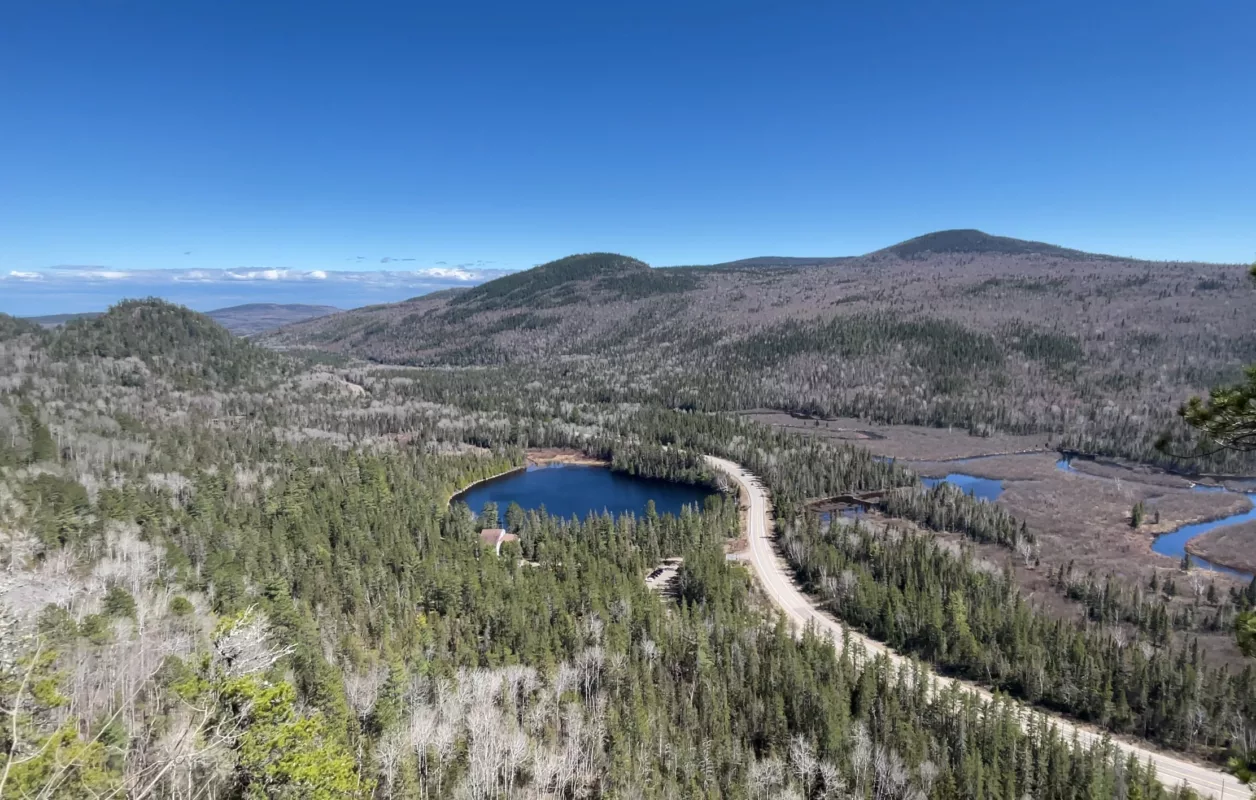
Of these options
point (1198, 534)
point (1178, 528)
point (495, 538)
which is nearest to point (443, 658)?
point (495, 538)

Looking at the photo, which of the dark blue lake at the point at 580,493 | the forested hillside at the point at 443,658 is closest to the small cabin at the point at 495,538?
the forested hillside at the point at 443,658

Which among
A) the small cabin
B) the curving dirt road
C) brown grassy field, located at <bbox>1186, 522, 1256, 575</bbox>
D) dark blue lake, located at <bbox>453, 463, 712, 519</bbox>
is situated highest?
brown grassy field, located at <bbox>1186, 522, 1256, 575</bbox>

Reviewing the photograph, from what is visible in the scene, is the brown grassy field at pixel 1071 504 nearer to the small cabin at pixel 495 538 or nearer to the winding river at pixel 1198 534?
the winding river at pixel 1198 534

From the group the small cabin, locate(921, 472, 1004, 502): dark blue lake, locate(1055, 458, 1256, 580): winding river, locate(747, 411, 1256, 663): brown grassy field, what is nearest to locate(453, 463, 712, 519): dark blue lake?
the small cabin

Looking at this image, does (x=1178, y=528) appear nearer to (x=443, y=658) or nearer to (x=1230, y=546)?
(x=1230, y=546)

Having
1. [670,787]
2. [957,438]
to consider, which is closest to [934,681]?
[670,787]

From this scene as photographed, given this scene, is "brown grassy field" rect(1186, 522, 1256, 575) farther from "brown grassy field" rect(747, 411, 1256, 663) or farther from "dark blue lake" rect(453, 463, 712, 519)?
"dark blue lake" rect(453, 463, 712, 519)
